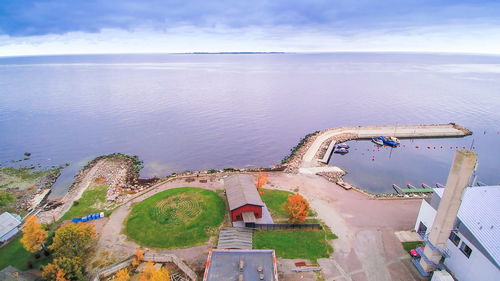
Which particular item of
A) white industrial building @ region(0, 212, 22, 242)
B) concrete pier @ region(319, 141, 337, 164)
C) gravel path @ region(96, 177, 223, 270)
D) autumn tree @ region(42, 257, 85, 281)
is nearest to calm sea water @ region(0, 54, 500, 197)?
concrete pier @ region(319, 141, 337, 164)

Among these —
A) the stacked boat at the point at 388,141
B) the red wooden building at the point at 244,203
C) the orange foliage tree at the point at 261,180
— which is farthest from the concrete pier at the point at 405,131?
the red wooden building at the point at 244,203

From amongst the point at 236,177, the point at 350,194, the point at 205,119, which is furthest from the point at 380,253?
the point at 205,119

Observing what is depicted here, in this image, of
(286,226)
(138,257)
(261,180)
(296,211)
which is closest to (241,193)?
(286,226)

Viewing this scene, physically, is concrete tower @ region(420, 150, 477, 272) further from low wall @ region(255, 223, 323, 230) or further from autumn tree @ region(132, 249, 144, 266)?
autumn tree @ region(132, 249, 144, 266)

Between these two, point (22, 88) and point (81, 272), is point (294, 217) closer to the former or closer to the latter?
point (81, 272)

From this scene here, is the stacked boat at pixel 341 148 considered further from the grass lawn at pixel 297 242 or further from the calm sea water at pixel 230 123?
the grass lawn at pixel 297 242

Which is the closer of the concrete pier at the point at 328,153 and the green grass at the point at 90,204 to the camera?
the green grass at the point at 90,204

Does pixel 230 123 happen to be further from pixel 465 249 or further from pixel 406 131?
pixel 465 249
